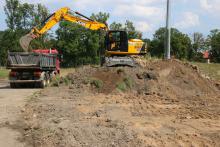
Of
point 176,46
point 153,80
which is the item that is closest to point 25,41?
point 153,80

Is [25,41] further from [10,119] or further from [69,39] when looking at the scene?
[69,39]

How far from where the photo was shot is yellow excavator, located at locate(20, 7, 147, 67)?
2353cm

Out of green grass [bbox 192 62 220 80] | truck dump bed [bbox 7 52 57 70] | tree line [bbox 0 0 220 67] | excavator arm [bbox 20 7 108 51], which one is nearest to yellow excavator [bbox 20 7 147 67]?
excavator arm [bbox 20 7 108 51]

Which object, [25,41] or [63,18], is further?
[63,18]

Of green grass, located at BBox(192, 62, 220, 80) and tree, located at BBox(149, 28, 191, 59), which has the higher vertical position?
tree, located at BBox(149, 28, 191, 59)

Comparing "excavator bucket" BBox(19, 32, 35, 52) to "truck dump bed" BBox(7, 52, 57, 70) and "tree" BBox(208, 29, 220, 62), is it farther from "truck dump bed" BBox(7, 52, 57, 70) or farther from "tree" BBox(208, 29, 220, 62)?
"tree" BBox(208, 29, 220, 62)

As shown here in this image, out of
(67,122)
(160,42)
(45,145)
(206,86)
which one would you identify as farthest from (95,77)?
(160,42)

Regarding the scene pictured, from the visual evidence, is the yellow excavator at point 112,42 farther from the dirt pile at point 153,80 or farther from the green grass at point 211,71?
the green grass at point 211,71

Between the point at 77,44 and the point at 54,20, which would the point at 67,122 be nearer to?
the point at 54,20

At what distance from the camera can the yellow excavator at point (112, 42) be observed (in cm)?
2353

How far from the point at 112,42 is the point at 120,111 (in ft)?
38.3

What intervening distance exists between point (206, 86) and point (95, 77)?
6.00 m

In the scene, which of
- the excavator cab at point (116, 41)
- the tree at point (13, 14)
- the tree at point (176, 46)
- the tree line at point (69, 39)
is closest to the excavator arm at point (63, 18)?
the excavator cab at point (116, 41)

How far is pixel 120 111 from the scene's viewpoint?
44.8 feet
